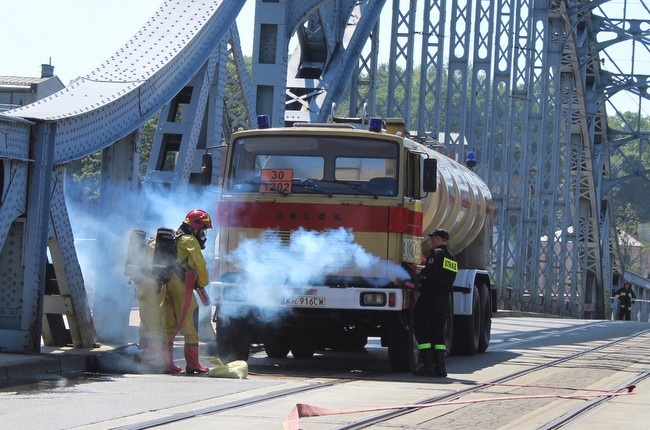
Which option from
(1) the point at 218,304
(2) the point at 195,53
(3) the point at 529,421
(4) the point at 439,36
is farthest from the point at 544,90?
(3) the point at 529,421

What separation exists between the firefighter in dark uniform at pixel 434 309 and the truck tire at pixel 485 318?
516 cm

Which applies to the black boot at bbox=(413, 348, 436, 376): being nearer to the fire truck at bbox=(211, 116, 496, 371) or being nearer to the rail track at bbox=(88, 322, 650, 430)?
the rail track at bbox=(88, 322, 650, 430)

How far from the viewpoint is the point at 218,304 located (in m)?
15.2

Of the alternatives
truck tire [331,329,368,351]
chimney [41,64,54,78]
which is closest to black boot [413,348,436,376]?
truck tire [331,329,368,351]

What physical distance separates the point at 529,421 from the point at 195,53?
28.8ft

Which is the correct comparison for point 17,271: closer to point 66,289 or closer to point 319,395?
point 66,289

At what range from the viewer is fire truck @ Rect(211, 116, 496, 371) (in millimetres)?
Result: 14977

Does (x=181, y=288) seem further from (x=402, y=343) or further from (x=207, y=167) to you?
(x=402, y=343)

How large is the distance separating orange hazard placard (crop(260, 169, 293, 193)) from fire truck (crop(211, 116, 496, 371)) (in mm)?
14

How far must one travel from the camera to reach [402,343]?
1541cm

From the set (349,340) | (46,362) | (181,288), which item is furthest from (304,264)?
(46,362)

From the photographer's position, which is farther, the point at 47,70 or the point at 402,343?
the point at 47,70

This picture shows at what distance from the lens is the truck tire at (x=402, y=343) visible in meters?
15.3

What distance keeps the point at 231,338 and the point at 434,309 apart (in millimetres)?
2267
